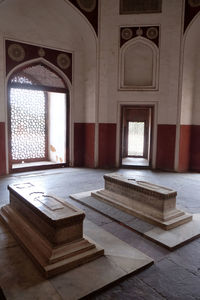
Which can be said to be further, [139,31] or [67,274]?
[139,31]

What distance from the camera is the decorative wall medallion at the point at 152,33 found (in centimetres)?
653

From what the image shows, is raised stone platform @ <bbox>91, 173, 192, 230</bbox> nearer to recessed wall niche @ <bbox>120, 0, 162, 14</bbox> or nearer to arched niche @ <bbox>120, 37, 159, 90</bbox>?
arched niche @ <bbox>120, 37, 159, 90</bbox>

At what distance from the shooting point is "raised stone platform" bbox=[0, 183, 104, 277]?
2184 millimetres

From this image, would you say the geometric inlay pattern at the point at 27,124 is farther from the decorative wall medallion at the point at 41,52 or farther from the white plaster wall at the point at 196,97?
the white plaster wall at the point at 196,97

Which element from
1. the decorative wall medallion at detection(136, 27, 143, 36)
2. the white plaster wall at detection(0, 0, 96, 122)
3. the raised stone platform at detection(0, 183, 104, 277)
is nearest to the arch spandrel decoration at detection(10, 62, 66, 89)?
the white plaster wall at detection(0, 0, 96, 122)

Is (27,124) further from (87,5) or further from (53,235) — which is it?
(53,235)

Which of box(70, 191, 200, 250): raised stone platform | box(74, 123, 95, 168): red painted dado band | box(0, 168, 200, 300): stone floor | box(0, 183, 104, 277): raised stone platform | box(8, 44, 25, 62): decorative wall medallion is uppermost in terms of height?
box(8, 44, 25, 62): decorative wall medallion

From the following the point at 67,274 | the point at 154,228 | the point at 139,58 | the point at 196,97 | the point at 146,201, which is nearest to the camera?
the point at 67,274

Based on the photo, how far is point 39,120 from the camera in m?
7.75

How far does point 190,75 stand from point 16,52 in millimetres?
4506

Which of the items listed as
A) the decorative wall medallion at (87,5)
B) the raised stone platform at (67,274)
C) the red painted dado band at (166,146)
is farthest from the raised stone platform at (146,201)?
the decorative wall medallion at (87,5)

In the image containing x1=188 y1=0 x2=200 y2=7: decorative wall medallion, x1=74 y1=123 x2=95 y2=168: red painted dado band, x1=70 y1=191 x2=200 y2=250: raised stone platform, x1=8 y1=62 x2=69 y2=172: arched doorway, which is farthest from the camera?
x1=74 y1=123 x2=95 y2=168: red painted dado band

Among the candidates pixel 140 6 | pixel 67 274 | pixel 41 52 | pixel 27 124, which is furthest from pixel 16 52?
pixel 67 274

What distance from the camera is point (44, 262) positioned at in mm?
2148
